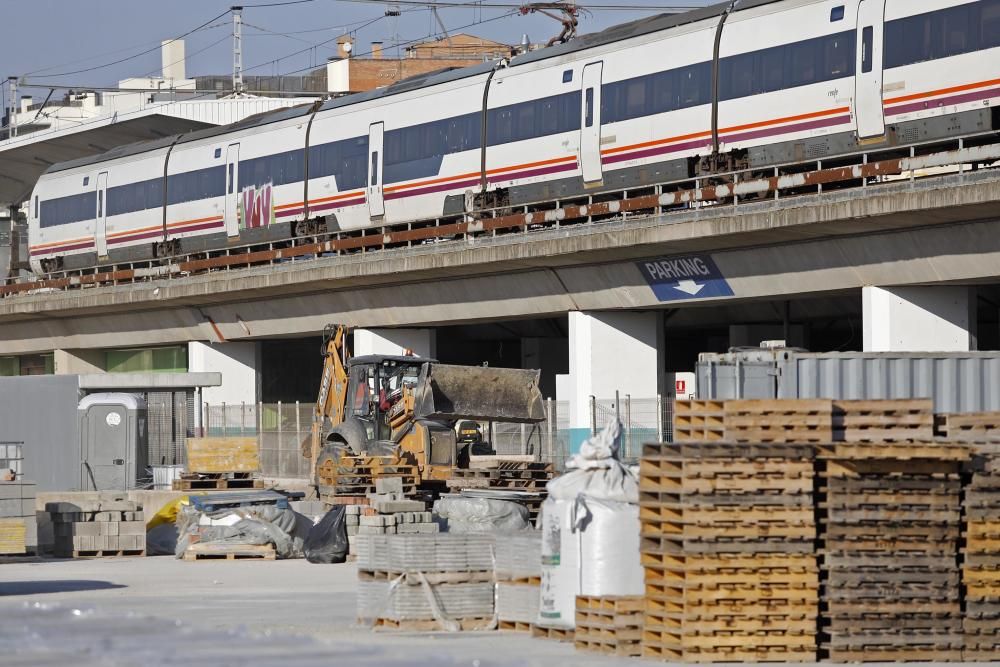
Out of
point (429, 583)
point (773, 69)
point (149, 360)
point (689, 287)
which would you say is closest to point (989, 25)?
point (773, 69)

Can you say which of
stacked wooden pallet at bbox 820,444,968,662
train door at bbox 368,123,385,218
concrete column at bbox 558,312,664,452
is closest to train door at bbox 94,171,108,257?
train door at bbox 368,123,385,218

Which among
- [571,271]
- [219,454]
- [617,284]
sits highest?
[571,271]

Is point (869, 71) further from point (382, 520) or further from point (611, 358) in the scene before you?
point (382, 520)

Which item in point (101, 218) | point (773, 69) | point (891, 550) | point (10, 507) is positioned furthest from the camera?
point (101, 218)

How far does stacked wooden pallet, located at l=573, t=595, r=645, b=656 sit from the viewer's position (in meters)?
12.6

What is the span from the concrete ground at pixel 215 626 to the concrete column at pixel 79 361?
3001 centimetres

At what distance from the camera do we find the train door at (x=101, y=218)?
157ft

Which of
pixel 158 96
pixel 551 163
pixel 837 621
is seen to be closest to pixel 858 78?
pixel 551 163

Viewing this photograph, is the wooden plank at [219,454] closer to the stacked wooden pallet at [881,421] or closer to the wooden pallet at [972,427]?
the stacked wooden pallet at [881,421]

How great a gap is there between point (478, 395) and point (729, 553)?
13.2 m

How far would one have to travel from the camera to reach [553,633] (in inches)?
531

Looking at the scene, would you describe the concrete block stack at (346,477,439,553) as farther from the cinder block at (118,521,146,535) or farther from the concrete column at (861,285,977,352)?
the concrete column at (861,285,977,352)

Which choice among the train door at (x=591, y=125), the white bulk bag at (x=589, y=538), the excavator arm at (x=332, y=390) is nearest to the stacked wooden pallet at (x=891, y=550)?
the white bulk bag at (x=589, y=538)

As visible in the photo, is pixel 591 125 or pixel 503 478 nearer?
pixel 503 478
